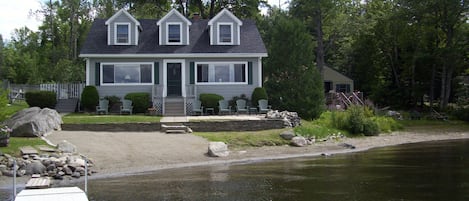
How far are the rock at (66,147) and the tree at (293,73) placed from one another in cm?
1437

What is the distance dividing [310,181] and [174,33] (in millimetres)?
19219

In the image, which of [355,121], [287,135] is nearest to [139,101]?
[287,135]

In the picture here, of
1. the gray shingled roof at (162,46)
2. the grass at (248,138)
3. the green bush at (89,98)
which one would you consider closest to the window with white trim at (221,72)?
the gray shingled roof at (162,46)

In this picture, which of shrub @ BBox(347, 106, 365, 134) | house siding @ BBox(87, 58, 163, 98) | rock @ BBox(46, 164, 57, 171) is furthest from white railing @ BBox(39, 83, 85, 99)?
shrub @ BBox(347, 106, 365, 134)

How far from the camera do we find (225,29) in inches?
1273

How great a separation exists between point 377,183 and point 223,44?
19106 mm

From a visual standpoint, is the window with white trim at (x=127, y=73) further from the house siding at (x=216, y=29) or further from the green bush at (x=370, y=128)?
the green bush at (x=370, y=128)

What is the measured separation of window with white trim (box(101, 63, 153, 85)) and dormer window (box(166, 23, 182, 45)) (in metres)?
2.12

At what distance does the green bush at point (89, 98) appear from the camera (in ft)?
97.6

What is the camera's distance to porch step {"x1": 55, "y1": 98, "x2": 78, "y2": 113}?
30344 mm

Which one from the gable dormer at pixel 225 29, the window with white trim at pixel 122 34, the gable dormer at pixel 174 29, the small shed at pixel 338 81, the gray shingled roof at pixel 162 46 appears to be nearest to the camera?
the gray shingled roof at pixel 162 46

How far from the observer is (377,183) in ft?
47.9

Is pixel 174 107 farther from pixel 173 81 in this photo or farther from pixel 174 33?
pixel 174 33

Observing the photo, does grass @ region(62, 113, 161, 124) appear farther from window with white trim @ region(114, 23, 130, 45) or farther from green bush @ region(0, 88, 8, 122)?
window with white trim @ region(114, 23, 130, 45)
